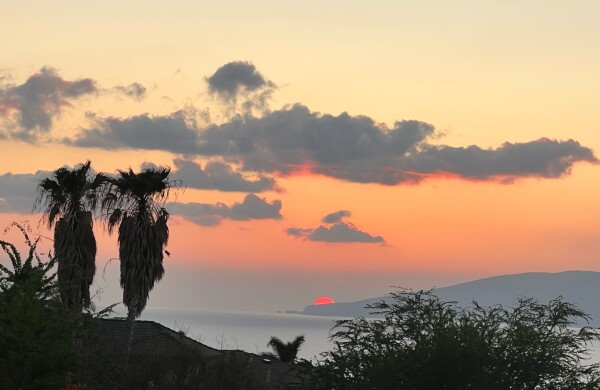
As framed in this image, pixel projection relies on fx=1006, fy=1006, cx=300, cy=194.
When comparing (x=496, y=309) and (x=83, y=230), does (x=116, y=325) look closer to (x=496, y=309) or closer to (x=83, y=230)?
(x=83, y=230)

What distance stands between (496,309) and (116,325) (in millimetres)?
42959

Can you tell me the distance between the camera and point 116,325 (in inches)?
2766

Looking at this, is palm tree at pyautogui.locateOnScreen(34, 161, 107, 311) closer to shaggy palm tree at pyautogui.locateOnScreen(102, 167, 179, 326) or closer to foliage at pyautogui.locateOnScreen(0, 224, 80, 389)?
shaggy palm tree at pyautogui.locateOnScreen(102, 167, 179, 326)

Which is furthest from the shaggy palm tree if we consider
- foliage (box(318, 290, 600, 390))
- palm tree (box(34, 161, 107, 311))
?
foliage (box(318, 290, 600, 390))

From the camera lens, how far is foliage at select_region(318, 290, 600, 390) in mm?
29391

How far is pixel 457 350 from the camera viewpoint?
1164 inches

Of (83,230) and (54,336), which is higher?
(83,230)

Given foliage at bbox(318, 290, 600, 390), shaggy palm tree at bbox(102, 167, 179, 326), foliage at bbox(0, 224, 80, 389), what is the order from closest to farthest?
foliage at bbox(0, 224, 80, 389) < foliage at bbox(318, 290, 600, 390) < shaggy palm tree at bbox(102, 167, 179, 326)

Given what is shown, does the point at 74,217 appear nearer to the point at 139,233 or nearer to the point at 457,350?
the point at 139,233

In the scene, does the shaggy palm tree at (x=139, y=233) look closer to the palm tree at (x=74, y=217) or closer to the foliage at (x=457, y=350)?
the palm tree at (x=74, y=217)

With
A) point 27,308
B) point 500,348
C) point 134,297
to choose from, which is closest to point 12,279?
point 27,308

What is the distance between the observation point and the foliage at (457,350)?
29391 millimetres

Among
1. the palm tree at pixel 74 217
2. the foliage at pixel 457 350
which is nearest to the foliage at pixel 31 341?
the foliage at pixel 457 350

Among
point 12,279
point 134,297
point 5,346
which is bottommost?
point 5,346
